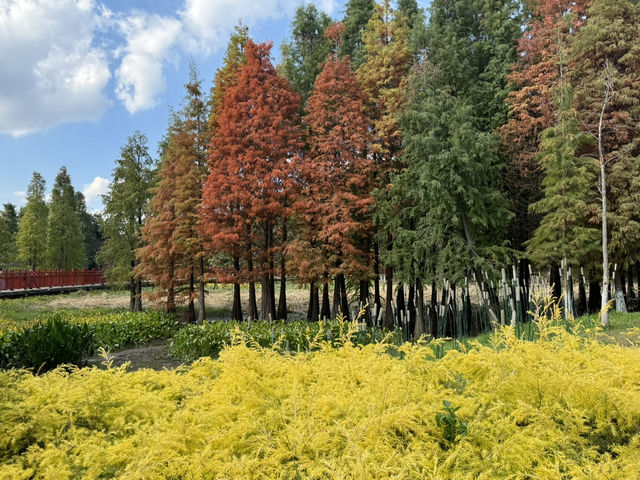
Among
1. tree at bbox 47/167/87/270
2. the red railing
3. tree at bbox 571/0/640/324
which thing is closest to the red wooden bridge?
the red railing

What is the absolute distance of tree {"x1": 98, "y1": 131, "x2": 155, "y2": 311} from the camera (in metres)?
20.0

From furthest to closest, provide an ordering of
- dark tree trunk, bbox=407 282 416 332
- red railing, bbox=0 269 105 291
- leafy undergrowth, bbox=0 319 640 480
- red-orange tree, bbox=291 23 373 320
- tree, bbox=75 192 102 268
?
tree, bbox=75 192 102 268
red railing, bbox=0 269 105 291
dark tree trunk, bbox=407 282 416 332
red-orange tree, bbox=291 23 373 320
leafy undergrowth, bbox=0 319 640 480

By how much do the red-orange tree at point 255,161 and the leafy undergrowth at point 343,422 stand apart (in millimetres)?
10048

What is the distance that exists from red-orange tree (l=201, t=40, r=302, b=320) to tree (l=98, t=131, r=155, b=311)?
308 inches

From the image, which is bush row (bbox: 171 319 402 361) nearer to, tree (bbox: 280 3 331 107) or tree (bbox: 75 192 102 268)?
tree (bbox: 280 3 331 107)

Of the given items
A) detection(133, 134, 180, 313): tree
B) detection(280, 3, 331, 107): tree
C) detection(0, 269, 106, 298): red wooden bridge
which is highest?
detection(280, 3, 331, 107): tree

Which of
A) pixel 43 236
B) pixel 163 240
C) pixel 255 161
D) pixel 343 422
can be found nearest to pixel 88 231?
pixel 43 236

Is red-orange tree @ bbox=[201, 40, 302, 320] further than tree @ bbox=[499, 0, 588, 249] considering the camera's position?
No

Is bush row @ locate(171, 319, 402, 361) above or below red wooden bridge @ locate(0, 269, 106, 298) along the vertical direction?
below

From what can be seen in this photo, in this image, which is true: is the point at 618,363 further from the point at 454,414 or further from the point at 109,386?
the point at 109,386

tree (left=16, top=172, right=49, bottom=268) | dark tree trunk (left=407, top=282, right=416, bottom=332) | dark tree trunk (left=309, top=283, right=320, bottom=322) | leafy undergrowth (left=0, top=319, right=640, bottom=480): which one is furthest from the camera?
tree (left=16, top=172, right=49, bottom=268)

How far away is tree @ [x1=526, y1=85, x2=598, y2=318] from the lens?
39.2ft

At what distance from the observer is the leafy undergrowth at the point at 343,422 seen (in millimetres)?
1882

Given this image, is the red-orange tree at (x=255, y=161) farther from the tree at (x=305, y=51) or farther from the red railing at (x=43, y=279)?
the red railing at (x=43, y=279)
